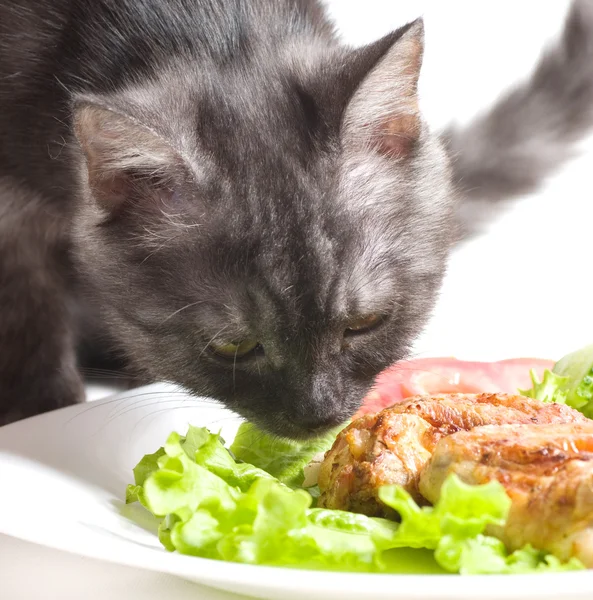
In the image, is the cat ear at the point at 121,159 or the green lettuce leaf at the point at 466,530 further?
the cat ear at the point at 121,159

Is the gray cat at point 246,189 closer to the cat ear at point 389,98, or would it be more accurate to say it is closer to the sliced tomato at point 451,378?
the cat ear at point 389,98

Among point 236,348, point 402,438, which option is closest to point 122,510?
point 236,348

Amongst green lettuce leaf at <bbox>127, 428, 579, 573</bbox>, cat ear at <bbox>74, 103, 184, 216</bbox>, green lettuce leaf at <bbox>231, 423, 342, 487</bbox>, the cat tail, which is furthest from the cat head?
the cat tail

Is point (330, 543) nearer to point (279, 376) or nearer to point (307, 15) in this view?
point (279, 376)

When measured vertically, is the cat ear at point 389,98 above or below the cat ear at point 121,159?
above

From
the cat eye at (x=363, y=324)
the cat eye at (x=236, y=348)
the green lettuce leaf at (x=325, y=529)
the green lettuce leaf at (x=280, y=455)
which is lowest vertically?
the green lettuce leaf at (x=280, y=455)

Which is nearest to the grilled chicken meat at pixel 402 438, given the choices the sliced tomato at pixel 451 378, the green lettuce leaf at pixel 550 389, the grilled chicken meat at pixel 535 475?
the grilled chicken meat at pixel 535 475

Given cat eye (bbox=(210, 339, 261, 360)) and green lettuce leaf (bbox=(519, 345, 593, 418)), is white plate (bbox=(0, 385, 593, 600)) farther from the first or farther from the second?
green lettuce leaf (bbox=(519, 345, 593, 418))
